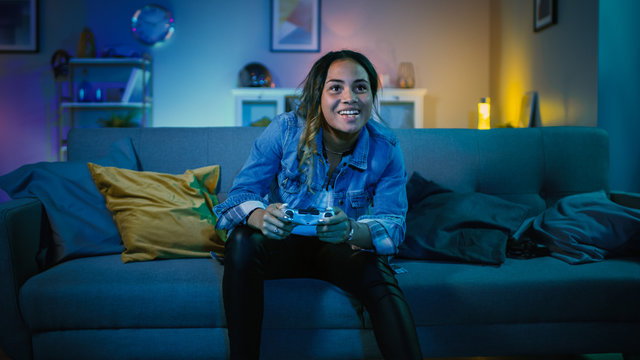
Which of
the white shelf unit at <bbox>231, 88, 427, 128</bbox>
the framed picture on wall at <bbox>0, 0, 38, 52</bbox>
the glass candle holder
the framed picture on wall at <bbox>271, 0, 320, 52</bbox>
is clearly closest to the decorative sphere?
the white shelf unit at <bbox>231, 88, 427, 128</bbox>

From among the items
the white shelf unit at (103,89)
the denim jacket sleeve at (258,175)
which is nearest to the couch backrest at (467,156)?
the denim jacket sleeve at (258,175)

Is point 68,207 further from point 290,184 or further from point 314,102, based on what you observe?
point 314,102

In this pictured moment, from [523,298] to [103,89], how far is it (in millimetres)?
4539

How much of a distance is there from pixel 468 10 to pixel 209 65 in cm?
275

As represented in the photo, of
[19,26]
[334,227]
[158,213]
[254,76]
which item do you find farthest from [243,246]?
[19,26]

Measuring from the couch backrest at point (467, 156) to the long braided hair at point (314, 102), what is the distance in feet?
1.56

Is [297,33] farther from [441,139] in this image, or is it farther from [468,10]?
[441,139]

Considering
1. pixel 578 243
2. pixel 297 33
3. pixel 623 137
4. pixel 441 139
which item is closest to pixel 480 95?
pixel 297 33

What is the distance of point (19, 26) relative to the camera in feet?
15.0

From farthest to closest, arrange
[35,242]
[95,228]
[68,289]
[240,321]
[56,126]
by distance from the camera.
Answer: [56,126] → [95,228] → [35,242] → [68,289] → [240,321]

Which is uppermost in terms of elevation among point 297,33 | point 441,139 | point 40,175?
point 297,33

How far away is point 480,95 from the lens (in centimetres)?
479

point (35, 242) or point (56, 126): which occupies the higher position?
point (56, 126)

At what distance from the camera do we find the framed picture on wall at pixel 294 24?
15.3ft
